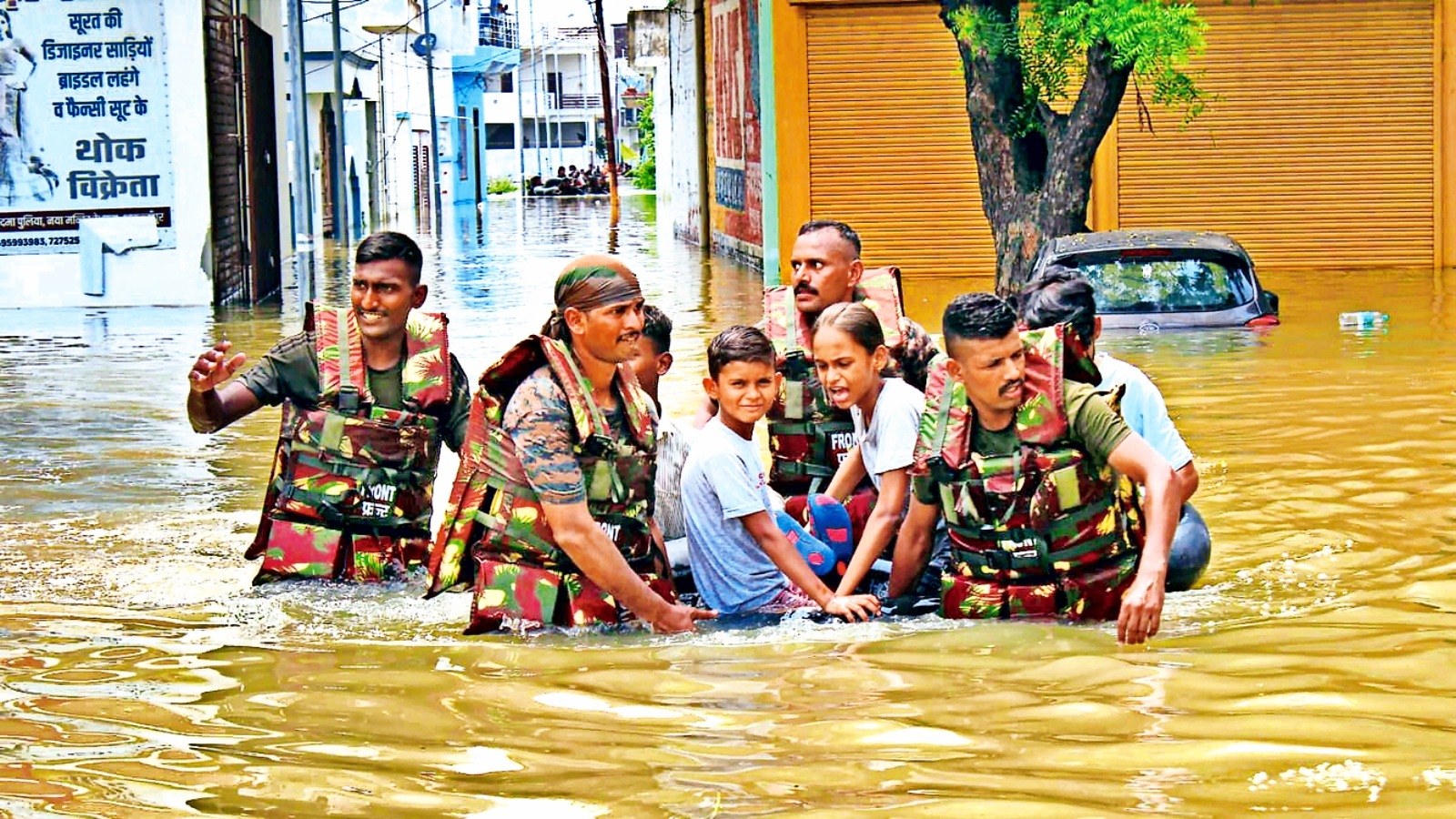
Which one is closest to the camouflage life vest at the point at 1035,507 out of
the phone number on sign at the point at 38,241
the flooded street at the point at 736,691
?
the flooded street at the point at 736,691

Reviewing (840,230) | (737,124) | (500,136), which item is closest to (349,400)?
(840,230)

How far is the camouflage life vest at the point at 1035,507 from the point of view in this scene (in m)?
6.21

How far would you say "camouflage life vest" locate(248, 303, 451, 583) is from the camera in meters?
7.29

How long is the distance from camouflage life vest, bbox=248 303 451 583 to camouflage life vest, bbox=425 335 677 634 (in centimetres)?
85

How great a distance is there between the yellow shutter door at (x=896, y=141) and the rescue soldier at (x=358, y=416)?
17.6 m

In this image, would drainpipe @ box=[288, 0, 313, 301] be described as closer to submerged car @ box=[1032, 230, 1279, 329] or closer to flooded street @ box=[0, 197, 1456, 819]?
submerged car @ box=[1032, 230, 1279, 329]

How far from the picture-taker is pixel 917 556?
6.62 metres

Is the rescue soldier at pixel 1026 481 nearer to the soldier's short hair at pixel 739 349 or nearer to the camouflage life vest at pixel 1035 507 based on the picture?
the camouflage life vest at pixel 1035 507

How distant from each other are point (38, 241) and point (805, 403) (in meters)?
16.2

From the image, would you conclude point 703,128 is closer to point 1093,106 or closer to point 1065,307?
point 1093,106

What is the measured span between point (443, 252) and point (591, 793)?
30871 mm

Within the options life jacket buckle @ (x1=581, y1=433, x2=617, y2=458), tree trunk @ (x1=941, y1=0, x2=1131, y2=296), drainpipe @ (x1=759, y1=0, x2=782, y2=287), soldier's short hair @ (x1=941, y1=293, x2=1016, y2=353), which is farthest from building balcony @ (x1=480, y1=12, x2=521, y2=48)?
soldier's short hair @ (x1=941, y1=293, x2=1016, y2=353)

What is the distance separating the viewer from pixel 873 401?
6.81 meters

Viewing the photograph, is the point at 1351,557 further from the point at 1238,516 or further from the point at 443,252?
the point at 443,252
